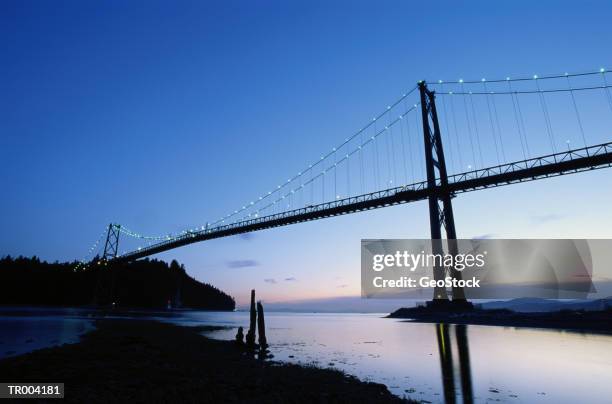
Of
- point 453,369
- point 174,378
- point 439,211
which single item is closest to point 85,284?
point 439,211

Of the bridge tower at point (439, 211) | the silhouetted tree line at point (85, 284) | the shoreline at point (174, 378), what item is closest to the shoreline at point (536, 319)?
the bridge tower at point (439, 211)

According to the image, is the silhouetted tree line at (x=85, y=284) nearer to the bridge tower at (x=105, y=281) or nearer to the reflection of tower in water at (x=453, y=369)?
the bridge tower at (x=105, y=281)

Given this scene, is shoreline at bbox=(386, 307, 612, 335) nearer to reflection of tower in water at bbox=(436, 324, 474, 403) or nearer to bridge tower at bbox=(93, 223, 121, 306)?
reflection of tower in water at bbox=(436, 324, 474, 403)

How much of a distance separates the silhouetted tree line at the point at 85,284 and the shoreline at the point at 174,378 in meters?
67.6

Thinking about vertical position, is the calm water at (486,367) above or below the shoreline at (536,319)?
below

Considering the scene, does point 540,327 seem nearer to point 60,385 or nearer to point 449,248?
point 449,248

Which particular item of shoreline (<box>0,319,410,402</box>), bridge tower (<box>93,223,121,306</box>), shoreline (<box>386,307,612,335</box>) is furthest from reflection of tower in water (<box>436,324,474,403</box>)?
bridge tower (<box>93,223,121,306</box>)

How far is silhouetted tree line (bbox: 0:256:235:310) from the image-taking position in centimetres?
8006

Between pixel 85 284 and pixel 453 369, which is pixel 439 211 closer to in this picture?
pixel 453 369

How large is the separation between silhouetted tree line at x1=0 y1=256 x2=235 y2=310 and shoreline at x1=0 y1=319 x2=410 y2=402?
67616 millimetres

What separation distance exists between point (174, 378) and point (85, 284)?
3827 inches

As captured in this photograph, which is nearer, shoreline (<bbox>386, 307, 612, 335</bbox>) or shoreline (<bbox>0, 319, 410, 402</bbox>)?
shoreline (<bbox>0, 319, 410, 402</bbox>)

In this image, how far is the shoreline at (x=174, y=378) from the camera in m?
8.45

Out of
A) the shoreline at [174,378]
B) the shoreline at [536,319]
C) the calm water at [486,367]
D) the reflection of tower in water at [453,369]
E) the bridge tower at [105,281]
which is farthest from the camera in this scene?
the bridge tower at [105,281]
